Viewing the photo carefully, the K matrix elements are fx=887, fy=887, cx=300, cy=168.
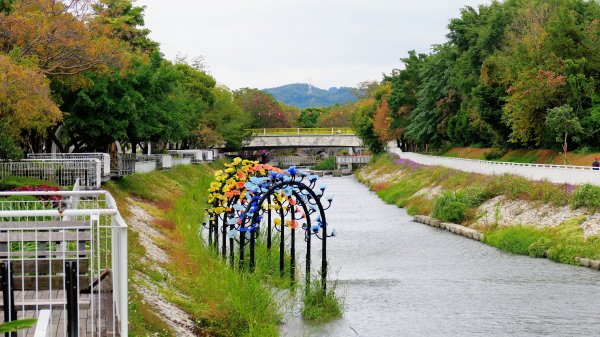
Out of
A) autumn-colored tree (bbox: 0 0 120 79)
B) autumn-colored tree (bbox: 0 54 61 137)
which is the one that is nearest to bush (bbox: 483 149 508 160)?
autumn-colored tree (bbox: 0 0 120 79)

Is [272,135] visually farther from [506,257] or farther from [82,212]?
[82,212]

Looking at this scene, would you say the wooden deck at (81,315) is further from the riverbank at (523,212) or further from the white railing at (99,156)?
the white railing at (99,156)

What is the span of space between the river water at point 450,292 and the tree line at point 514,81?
16545 mm

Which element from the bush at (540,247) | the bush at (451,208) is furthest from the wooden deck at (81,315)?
the bush at (451,208)

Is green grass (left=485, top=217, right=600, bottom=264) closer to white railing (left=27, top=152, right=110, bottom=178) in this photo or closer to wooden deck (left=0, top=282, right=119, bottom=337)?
white railing (left=27, top=152, right=110, bottom=178)

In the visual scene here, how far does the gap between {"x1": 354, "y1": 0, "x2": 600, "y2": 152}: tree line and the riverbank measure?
5918 millimetres

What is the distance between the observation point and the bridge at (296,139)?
133500mm

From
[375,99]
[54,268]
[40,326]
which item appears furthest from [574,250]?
[375,99]

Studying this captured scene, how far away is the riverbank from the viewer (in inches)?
1296

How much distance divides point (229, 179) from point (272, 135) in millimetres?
105433

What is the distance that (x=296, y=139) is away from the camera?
445 ft

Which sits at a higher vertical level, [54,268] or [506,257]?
[54,268]

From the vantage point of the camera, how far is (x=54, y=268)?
1034 centimetres

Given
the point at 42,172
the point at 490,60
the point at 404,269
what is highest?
the point at 490,60
